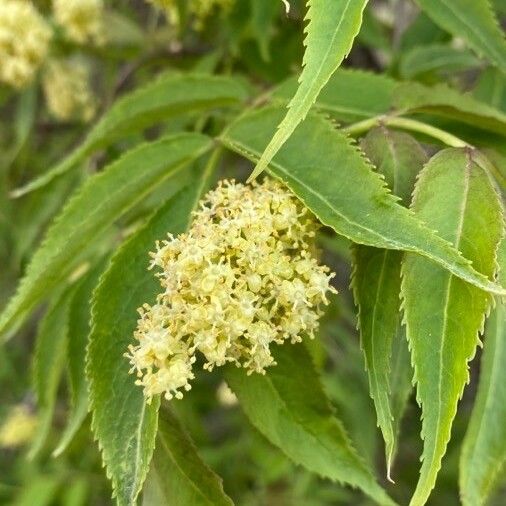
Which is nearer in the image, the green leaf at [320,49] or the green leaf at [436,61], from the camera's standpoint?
the green leaf at [320,49]

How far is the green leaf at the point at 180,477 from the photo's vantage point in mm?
921

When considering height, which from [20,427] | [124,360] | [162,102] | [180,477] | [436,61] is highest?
Answer: [436,61]

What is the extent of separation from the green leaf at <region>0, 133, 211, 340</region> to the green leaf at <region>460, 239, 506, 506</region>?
1.54ft

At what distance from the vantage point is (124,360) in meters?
0.96

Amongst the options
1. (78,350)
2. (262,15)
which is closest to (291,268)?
(78,350)

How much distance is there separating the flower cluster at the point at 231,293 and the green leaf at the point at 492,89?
679 millimetres

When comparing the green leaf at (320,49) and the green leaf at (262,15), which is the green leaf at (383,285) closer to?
the green leaf at (320,49)

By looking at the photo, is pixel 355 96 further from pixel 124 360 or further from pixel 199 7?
pixel 199 7

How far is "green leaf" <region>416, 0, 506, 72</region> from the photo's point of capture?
3.88ft

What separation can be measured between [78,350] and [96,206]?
0.22 metres

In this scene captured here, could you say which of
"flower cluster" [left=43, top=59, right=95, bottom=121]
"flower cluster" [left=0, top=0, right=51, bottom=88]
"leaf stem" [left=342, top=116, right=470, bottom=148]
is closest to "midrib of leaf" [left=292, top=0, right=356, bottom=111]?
"leaf stem" [left=342, top=116, right=470, bottom=148]

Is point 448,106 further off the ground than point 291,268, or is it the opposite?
point 448,106

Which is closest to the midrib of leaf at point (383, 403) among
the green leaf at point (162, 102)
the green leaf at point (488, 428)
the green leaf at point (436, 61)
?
the green leaf at point (488, 428)

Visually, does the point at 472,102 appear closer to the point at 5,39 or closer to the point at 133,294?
the point at 133,294
